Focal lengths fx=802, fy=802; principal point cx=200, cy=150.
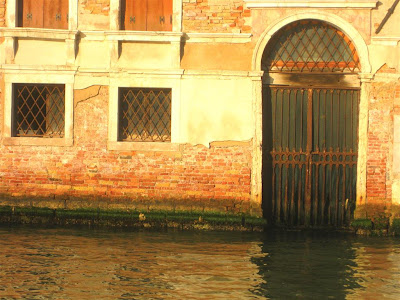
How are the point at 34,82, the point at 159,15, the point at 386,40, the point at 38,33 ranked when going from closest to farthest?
the point at 386,40 → the point at 38,33 → the point at 34,82 → the point at 159,15

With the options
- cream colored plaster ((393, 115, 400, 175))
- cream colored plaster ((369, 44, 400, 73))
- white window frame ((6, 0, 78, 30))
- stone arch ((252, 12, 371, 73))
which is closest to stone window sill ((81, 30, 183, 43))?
white window frame ((6, 0, 78, 30))

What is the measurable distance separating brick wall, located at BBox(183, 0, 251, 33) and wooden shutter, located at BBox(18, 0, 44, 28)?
242 centimetres

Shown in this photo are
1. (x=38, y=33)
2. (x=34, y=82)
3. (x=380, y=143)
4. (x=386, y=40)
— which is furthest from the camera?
(x=34, y=82)

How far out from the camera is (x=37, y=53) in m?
13.2

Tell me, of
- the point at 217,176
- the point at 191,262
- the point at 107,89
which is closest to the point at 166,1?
the point at 107,89

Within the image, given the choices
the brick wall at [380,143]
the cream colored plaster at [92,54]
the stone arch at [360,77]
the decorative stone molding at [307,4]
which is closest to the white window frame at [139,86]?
the cream colored plaster at [92,54]

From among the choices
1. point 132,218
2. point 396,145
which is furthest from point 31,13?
point 396,145

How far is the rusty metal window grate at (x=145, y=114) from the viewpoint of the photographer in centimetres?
1329

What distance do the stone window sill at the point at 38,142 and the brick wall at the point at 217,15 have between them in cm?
269

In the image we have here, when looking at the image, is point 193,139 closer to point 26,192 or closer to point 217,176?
point 217,176

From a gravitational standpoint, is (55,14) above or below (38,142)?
above

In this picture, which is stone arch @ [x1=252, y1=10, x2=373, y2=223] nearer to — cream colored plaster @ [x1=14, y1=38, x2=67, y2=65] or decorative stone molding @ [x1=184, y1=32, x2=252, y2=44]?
decorative stone molding @ [x1=184, y1=32, x2=252, y2=44]

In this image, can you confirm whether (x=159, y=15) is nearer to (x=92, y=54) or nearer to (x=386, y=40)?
(x=92, y=54)

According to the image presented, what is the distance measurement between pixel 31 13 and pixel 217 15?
3096mm
